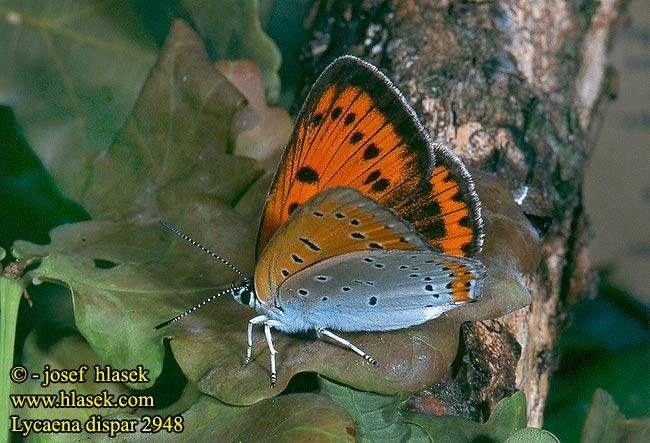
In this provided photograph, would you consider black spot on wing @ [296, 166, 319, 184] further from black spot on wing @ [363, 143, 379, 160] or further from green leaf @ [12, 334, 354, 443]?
green leaf @ [12, 334, 354, 443]

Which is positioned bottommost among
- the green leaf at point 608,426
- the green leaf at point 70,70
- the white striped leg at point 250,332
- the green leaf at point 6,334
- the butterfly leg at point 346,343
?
the green leaf at point 608,426

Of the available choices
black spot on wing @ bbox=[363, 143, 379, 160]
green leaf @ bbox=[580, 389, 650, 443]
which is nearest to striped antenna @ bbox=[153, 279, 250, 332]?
black spot on wing @ bbox=[363, 143, 379, 160]

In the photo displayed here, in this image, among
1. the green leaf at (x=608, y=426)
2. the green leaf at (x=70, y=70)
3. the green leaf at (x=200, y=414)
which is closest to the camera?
the green leaf at (x=200, y=414)

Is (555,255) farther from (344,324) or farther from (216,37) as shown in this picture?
(216,37)

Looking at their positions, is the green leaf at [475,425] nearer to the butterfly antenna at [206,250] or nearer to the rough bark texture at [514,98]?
the rough bark texture at [514,98]

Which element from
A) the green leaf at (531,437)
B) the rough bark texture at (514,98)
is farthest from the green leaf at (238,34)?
the green leaf at (531,437)

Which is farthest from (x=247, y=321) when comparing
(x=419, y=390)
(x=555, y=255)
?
(x=555, y=255)
